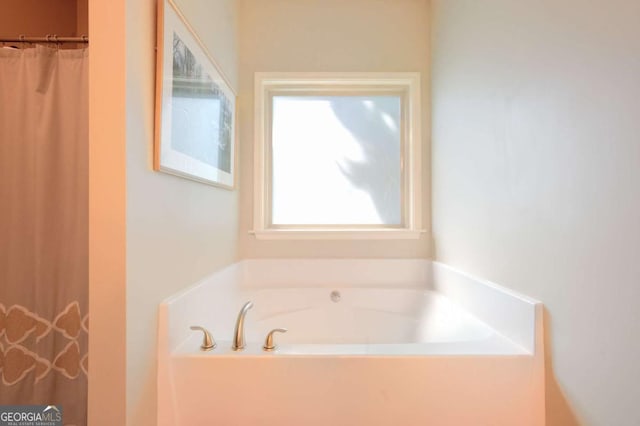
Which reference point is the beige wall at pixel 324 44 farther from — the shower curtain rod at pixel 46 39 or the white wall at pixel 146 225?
the shower curtain rod at pixel 46 39

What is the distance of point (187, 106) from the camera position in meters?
1.24

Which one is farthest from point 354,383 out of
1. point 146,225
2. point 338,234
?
point 338,234

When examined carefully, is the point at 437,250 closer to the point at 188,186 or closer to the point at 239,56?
the point at 188,186

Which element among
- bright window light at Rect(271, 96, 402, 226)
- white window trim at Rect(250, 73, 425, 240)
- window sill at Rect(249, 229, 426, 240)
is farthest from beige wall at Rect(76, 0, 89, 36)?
window sill at Rect(249, 229, 426, 240)

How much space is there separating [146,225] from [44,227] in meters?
0.54

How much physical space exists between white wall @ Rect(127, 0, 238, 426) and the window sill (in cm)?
85

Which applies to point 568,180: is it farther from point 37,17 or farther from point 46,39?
point 37,17

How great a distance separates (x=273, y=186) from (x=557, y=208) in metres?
1.77

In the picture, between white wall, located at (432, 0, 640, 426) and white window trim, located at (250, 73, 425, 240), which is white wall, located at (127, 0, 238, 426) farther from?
white wall, located at (432, 0, 640, 426)

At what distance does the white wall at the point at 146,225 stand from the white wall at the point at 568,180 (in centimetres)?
132

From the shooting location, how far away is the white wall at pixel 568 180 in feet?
2.46

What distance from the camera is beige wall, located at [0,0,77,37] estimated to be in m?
1.66

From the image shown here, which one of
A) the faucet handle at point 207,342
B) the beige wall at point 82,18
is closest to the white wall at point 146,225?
the faucet handle at point 207,342

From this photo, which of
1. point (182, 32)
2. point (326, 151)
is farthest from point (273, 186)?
point (182, 32)
